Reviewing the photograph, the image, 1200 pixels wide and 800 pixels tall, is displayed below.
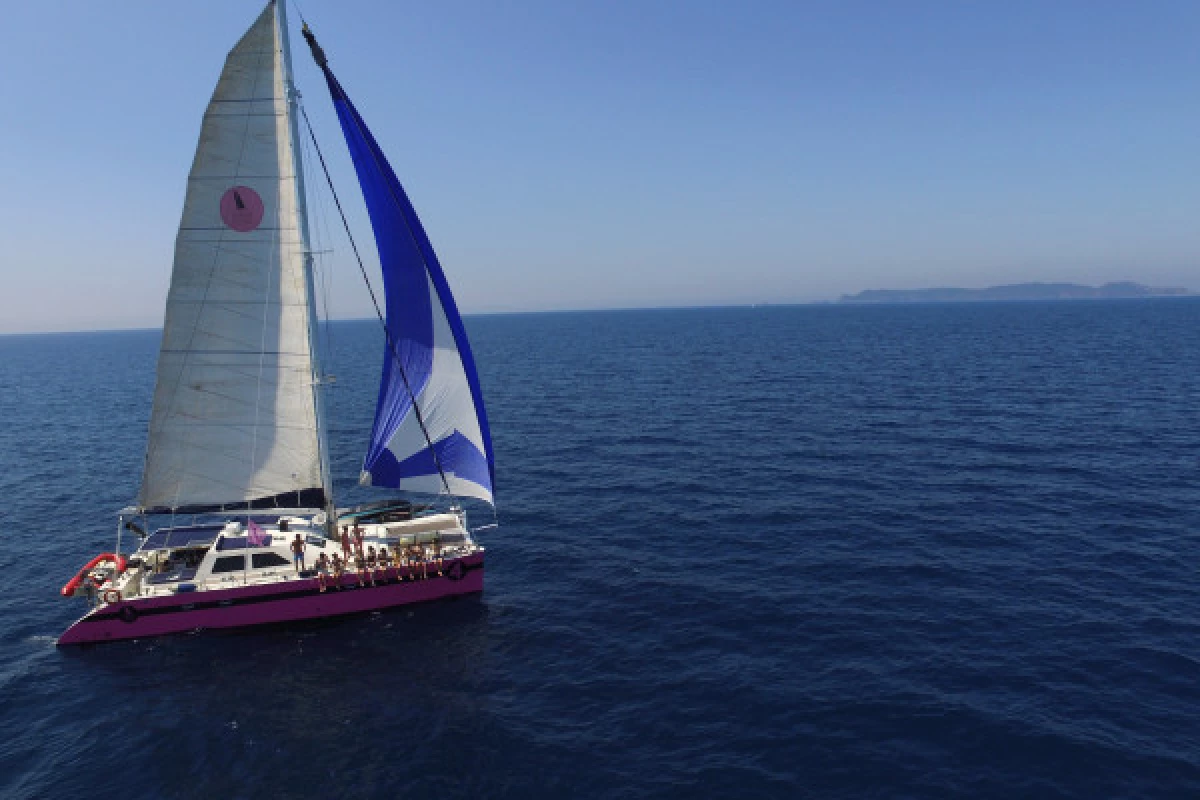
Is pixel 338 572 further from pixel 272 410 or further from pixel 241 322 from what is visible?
pixel 241 322

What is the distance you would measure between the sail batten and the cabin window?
18.5 feet

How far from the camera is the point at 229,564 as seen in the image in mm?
25688

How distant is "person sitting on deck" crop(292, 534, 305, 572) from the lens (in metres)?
26.0

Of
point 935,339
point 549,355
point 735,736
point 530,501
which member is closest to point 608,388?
point 530,501

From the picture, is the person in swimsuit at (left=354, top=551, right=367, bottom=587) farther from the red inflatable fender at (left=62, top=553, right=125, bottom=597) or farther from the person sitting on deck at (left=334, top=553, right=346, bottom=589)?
the red inflatable fender at (left=62, top=553, right=125, bottom=597)

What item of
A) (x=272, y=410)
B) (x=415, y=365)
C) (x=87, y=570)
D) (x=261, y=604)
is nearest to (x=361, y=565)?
(x=261, y=604)

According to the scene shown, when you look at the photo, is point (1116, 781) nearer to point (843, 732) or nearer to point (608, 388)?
point (843, 732)

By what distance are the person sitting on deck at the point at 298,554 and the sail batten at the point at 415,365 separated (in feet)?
12.1

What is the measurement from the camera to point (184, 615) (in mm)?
25000

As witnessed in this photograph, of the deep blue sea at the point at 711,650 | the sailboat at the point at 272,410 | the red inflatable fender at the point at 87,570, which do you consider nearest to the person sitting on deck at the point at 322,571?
the sailboat at the point at 272,410

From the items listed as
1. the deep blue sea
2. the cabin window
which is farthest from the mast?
the deep blue sea

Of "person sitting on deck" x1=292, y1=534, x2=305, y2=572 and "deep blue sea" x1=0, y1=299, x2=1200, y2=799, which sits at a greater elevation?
"person sitting on deck" x1=292, y1=534, x2=305, y2=572

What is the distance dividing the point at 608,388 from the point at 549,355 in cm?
5270

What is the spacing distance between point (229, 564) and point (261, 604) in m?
2.03
